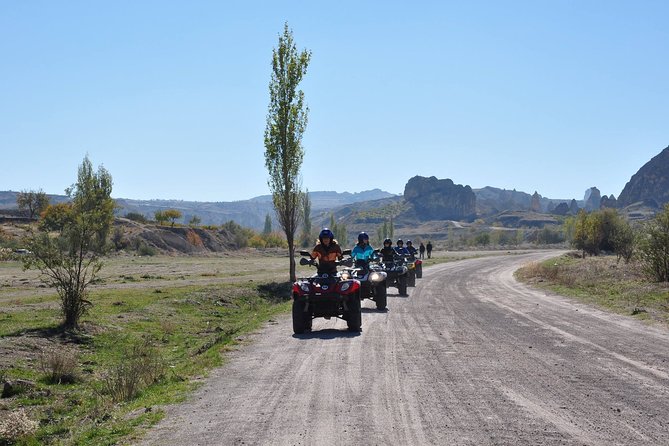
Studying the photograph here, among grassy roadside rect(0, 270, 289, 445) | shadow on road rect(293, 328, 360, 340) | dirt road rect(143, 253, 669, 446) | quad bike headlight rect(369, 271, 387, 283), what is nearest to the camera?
dirt road rect(143, 253, 669, 446)

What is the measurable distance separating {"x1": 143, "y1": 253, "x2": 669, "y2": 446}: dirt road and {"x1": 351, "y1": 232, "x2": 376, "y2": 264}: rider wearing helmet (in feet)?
16.5

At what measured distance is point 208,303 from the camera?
92.5 ft

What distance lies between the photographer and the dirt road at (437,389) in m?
7.54

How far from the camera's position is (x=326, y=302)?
1656cm

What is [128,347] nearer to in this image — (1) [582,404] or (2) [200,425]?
(2) [200,425]

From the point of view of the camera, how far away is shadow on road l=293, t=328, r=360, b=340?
15.6 metres

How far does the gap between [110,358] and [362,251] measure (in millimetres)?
9033

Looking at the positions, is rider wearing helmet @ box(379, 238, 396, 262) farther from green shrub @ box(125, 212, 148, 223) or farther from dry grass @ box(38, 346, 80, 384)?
green shrub @ box(125, 212, 148, 223)

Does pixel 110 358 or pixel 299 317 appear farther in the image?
pixel 299 317

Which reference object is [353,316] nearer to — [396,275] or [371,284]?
[371,284]

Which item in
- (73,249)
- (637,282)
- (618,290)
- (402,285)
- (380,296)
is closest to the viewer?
(73,249)

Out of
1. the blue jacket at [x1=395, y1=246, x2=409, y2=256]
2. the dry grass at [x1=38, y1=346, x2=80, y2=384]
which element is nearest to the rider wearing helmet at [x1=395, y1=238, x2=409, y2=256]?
the blue jacket at [x1=395, y1=246, x2=409, y2=256]

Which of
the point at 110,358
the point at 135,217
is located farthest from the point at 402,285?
Answer: the point at 135,217

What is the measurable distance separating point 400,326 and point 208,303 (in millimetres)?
12690
